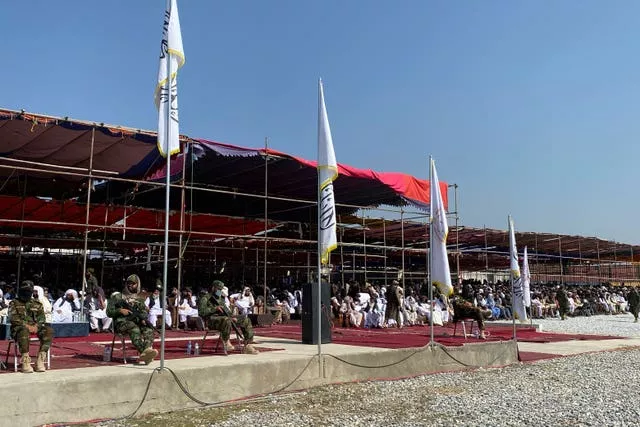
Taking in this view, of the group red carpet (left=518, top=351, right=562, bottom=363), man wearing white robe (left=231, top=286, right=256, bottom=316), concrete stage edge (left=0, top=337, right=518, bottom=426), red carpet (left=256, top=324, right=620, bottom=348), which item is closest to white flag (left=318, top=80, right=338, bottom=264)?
concrete stage edge (left=0, top=337, right=518, bottom=426)

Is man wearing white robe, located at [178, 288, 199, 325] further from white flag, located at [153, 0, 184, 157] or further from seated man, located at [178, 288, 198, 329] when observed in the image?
white flag, located at [153, 0, 184, 157]

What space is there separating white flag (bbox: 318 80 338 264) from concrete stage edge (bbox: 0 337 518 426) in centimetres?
157

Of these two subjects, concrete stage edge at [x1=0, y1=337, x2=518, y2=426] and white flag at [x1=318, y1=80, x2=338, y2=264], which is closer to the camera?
concrete stage edge at [x1=0, y1=337, x2=518, y2=426]

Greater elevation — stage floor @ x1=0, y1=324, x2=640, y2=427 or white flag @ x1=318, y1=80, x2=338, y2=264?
white flag @ x1=318, y1=80, x2=338, y2=264

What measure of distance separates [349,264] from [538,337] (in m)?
15.1

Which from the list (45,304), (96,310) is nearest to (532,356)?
(45,304)

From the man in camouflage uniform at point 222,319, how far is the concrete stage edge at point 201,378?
1.34 ft

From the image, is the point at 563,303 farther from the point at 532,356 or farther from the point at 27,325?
the point at 27,325

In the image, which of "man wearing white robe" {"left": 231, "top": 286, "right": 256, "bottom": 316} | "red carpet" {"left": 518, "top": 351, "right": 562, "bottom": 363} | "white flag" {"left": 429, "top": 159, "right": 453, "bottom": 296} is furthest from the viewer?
"man wearing white robe" {"left": 231, "top": 286, "right": 256, "bottom": 316}

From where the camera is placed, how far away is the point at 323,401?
23.3 feet

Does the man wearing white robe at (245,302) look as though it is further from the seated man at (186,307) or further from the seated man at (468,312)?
the seated man at (468,312)

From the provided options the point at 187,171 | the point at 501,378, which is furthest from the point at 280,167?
the point at 501,378

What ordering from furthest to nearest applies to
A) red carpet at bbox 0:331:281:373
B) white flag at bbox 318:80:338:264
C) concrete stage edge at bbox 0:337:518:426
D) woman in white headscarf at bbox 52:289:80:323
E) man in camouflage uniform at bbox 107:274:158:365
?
woman in white headscarf at bbox 52:289:80:323 < white flag at bbox 318:80:338:264 < red carpet at bbox 0:331:281:373 < man in camouflage uniform at bbox 107:274:158:365 < concrete stage edge at bbox 0:337:518:426

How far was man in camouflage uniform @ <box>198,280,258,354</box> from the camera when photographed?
8539 mm
